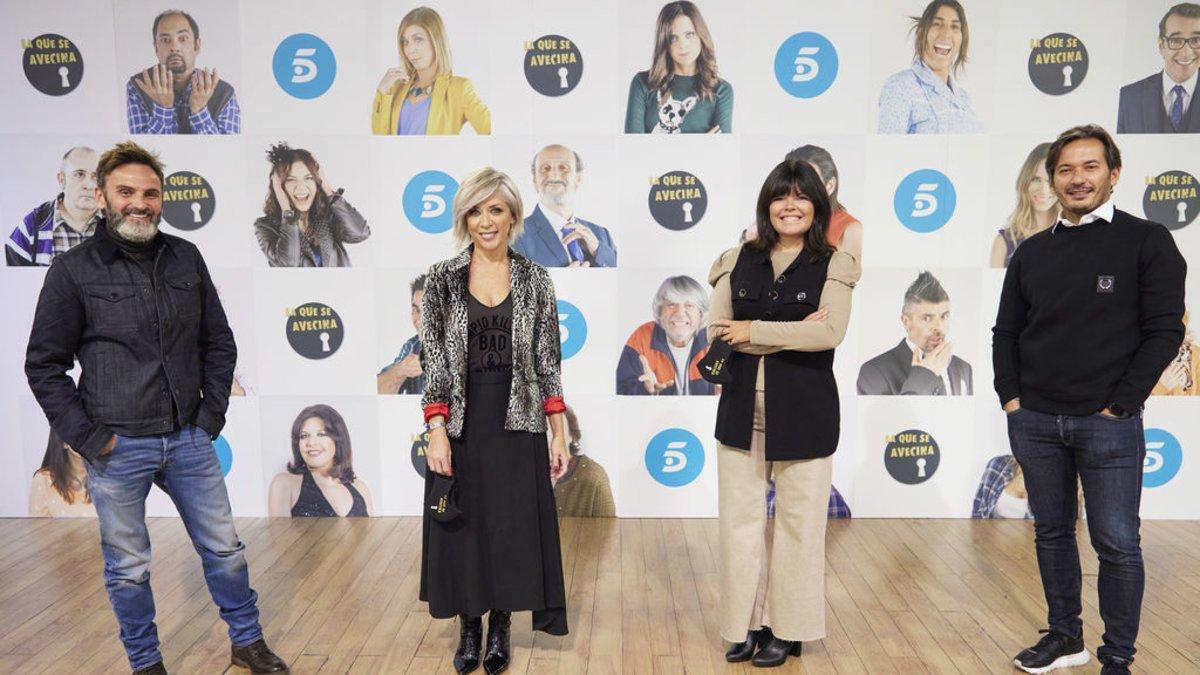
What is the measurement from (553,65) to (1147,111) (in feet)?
9.80

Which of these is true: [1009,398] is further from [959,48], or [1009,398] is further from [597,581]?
[959,48]

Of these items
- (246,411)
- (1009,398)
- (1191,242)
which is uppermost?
(1191,242)

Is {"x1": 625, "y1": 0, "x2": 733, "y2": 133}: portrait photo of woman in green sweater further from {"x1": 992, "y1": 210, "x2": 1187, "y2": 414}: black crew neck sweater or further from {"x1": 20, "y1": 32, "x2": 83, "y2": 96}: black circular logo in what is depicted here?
{"x1": 20, "y1": 32, "x2": 83, "y2": 96}: black circular logo

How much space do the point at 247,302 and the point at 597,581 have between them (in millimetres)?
2304

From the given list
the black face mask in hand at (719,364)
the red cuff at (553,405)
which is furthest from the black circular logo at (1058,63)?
the red cuff at (553,405)

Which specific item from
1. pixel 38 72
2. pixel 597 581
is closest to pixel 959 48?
pixel 597 581

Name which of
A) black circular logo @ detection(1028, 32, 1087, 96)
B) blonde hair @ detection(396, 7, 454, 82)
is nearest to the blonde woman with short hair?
blonde hair @ detection(396, 7, 454, 82)

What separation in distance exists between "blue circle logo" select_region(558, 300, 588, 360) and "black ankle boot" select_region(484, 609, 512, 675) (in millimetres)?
1625

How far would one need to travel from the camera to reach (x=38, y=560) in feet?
11.8

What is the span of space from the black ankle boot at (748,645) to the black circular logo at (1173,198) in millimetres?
3048

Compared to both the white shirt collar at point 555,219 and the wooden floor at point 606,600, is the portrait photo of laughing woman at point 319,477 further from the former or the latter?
the white shirt collar at point 555,219

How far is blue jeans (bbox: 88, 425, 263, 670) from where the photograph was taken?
2.36m

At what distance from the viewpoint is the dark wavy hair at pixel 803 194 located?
2465mm

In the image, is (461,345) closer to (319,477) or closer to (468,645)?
(468,645)
